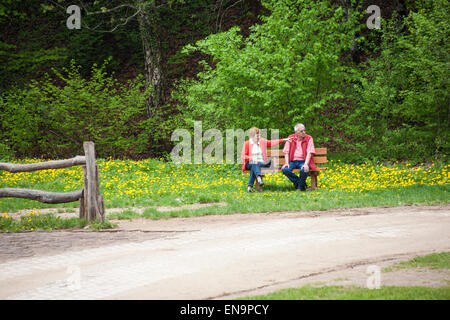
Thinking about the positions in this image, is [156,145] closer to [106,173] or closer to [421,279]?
[106,173]

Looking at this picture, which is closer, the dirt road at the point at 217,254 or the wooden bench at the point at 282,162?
the dirt road at the point at 217,254

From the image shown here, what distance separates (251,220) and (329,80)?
384 inches

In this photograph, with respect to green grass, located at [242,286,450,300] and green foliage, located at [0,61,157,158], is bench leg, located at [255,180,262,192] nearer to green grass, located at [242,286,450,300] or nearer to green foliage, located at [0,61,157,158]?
green grass, located at [242,286,450,300]

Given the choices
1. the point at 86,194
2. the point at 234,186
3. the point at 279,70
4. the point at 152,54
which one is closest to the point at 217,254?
the point at 86,194

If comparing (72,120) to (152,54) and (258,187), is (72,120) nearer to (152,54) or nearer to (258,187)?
(152,54)

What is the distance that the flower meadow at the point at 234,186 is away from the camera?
35.1 ft

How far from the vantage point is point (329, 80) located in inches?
695

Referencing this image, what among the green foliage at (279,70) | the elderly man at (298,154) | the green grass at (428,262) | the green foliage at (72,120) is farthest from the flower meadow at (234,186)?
the green grass at (428,262)

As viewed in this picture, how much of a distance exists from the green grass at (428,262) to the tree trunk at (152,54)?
1688 centimetres

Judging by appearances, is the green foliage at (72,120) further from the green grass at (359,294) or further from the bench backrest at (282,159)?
the green grass at (359,294)

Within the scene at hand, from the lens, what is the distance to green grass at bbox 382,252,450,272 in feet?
19.1

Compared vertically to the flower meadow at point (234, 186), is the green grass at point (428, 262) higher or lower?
lower

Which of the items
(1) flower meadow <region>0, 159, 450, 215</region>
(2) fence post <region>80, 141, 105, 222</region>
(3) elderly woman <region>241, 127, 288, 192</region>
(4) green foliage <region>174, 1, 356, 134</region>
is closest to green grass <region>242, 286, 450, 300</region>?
(2) fence post <region>80, 141, 105, 222</region>

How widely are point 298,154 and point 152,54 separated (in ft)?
35.4
